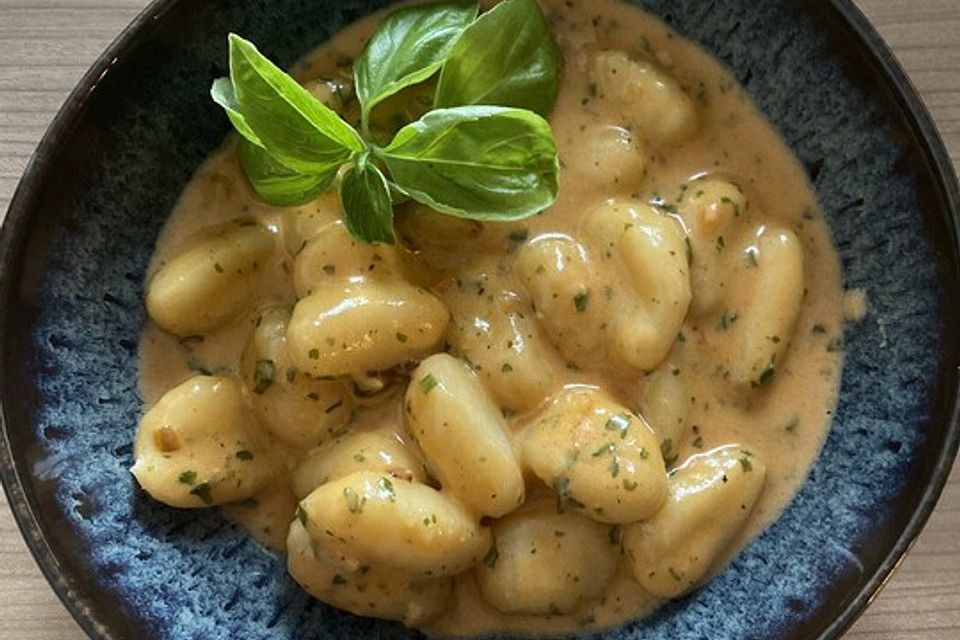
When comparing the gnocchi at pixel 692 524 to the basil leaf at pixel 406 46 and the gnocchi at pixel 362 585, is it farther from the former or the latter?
the basil leaf at pixel 406 46

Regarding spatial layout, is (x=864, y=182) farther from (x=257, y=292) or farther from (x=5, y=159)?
(x=5, y=159)

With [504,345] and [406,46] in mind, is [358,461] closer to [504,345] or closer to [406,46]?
[504,345]

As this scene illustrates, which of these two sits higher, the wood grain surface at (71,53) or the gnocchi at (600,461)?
the wood grain surface at (71,53)

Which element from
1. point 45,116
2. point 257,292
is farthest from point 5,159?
point 257,292

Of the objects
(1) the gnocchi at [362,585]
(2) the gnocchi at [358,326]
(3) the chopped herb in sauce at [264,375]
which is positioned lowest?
(1) the gnocchi at [362,585]

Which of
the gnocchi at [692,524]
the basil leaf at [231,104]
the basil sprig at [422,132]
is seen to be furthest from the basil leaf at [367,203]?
the gnocchi at [692,524]
